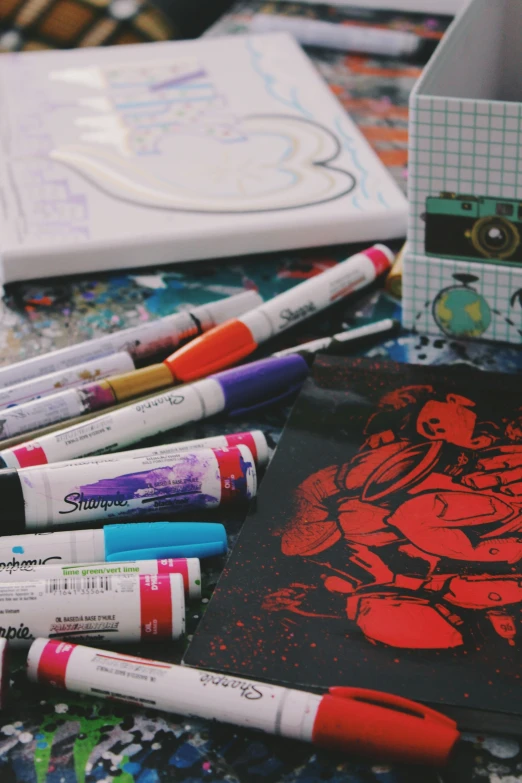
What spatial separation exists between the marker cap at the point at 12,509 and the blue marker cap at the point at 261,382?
0.17 metres

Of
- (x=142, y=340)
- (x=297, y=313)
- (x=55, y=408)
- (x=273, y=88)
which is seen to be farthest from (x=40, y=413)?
(x=273, y=88)

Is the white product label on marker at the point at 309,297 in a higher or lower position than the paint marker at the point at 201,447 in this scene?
higher

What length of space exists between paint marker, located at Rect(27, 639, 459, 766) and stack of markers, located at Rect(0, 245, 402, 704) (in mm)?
23

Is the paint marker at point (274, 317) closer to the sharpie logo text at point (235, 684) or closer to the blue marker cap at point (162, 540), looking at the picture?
the blue marker cap at point (162, 540)

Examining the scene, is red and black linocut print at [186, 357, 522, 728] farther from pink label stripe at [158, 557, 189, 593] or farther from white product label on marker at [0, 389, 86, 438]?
white product label on marker at [0, 389, 86, 438]

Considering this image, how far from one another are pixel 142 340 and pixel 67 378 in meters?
0.07

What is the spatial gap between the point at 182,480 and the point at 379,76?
77cm

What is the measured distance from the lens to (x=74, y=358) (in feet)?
2.30

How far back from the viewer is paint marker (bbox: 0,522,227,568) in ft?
1.72

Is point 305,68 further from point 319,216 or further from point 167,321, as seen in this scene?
point 167,321

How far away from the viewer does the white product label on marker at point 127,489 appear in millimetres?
554

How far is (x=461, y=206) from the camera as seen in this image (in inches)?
26.6

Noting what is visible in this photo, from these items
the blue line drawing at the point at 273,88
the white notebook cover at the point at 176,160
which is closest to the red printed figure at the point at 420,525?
the white notebook cover at the point at 176,160

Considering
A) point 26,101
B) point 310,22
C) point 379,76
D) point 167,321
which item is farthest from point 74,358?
point 310,22
